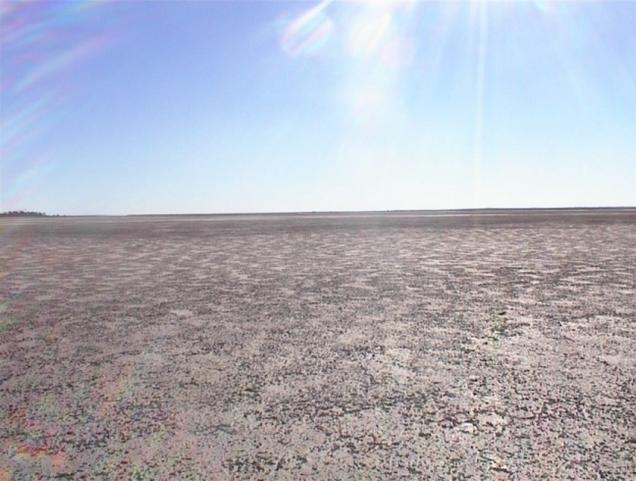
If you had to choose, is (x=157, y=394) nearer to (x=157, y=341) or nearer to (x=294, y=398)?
(x=294, y=398)

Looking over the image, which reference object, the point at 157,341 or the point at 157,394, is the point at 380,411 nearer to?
the point at 157,394

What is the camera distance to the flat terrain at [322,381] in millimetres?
2656

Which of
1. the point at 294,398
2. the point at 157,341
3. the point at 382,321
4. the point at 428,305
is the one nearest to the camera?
the point at 294,398

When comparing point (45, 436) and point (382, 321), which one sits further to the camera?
point (382, 321)

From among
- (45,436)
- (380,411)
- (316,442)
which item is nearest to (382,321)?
(380,411)

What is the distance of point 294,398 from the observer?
3533 mm

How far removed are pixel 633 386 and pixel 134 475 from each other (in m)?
3.18

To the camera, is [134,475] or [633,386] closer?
[134,475]

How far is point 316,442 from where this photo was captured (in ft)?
9.35

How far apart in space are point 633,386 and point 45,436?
3700mm

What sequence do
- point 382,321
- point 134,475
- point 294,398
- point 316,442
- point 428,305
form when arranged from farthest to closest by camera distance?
point 428,305
point 382,321
point 294,398
point 316,442
point 134,475

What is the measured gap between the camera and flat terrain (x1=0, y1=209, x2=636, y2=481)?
2.66 metres

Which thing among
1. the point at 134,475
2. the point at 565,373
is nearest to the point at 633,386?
the point at 565,373

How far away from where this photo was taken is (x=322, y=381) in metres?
3.87
